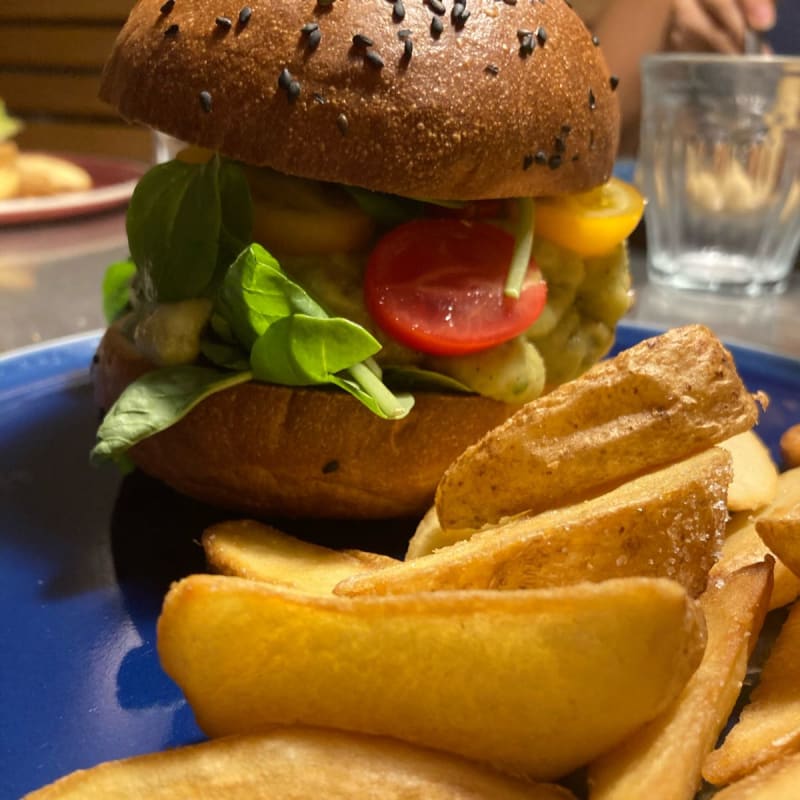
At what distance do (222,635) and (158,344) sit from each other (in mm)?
888

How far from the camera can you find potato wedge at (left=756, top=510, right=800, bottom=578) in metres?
1.33

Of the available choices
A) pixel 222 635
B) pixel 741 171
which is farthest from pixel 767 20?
pixel 222 635

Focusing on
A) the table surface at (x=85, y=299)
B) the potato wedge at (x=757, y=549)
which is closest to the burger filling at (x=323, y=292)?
the potato wedge at (x=757, y=549)

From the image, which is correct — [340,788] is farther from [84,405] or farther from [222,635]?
[84,405]

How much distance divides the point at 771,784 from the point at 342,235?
4.07 feet

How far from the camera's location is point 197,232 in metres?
1.91

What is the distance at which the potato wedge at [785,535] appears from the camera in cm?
133

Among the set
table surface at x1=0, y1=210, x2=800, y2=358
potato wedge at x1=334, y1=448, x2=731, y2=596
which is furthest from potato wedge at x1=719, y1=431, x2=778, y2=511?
table surface at x1=0, y1=210, x2=800, y2=358

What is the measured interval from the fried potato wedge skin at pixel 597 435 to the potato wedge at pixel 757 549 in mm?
187

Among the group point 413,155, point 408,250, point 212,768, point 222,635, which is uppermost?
point 413,155

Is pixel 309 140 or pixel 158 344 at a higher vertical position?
pixel 309 140

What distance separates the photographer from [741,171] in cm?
416

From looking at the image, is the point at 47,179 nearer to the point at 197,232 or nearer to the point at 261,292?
the point at 197,232

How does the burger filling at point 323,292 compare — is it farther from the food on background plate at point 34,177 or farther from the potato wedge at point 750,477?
the food on background plate at point 34,177
